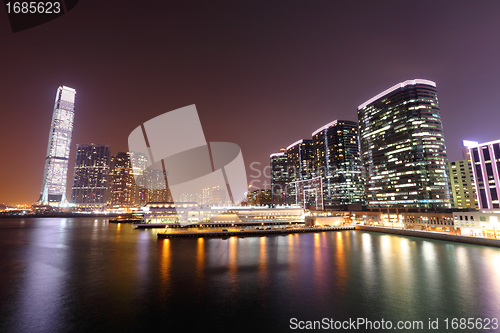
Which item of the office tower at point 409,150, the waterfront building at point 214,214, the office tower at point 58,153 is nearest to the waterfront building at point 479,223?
the office tower at point 409,150

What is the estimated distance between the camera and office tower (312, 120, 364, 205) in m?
134

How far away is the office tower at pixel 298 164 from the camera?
550 feet

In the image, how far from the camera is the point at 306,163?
559 feet

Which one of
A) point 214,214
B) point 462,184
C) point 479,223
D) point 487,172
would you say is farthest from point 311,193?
point 479,223

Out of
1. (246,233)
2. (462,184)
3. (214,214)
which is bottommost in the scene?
(246,233)

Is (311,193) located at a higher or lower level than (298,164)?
lower

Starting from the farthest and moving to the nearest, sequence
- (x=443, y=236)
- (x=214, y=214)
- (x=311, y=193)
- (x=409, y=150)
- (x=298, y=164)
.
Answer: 1. (x=298, y=164)
2. (x=311, y=193)
3. (x=214, y=214)
4. (x=409, y=150)
5. (x=443, y=236)

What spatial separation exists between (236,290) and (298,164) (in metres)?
163

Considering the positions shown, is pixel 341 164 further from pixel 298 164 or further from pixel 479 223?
pixel 479 223

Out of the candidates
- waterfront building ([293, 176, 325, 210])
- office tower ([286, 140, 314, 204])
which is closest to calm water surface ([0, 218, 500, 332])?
waterfront building ([293, 176, 325, 210])

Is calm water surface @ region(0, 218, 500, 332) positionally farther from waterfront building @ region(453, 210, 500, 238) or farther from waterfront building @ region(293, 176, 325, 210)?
waterfront building @ region(293, 176, 325, 210)

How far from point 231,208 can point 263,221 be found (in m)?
14.5

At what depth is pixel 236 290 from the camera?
21859 millimetres

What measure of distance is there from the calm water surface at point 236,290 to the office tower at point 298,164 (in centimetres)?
13117
